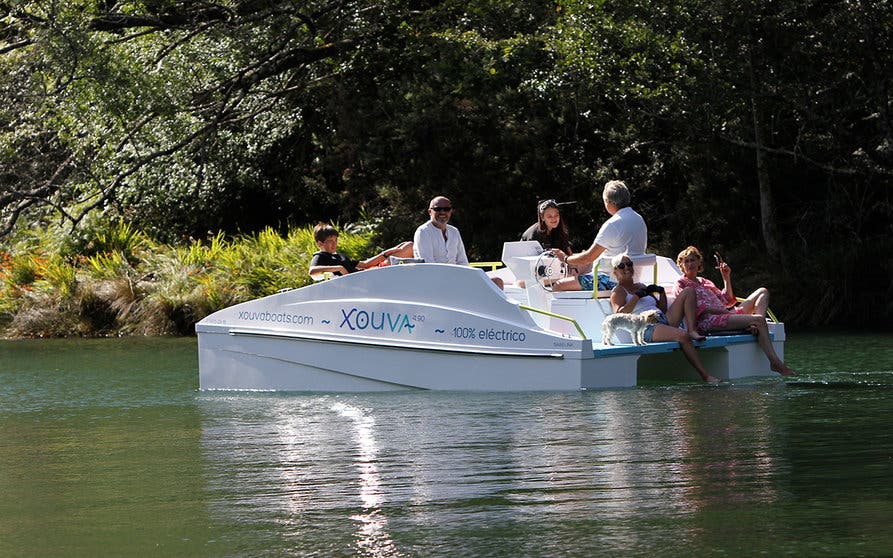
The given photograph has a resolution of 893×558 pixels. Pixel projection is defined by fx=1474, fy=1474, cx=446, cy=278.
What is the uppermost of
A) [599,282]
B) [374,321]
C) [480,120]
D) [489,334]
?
[480,120]

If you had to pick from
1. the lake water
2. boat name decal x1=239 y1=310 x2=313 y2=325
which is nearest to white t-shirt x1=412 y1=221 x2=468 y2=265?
boat name decal x1=239 y1=310 x2=313 y2=325

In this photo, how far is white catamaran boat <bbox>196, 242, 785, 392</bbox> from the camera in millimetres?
11297

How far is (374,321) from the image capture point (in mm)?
11938

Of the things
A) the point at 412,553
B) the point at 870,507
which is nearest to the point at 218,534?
the point at 412,553

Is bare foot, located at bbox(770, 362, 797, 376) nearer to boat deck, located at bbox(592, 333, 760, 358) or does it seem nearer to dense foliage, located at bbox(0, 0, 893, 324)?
boat deck, located at bbox(592, 333, 760, 358)

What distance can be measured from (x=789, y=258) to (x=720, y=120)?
2239 mm

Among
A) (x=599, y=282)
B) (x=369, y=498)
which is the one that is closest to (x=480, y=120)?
(x=599, y=282)

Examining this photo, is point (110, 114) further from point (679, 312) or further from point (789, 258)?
point (679, 312)

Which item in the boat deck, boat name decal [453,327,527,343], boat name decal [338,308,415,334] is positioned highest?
boat name decal [338,308,415,334]

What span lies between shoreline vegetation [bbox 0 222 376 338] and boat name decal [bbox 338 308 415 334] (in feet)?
28.1

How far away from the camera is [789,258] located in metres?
19.8

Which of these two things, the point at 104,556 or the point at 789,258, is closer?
the point at 104,556

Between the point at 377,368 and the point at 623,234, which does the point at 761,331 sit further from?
the point at 377,368

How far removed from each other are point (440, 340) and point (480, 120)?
31.9 ft
